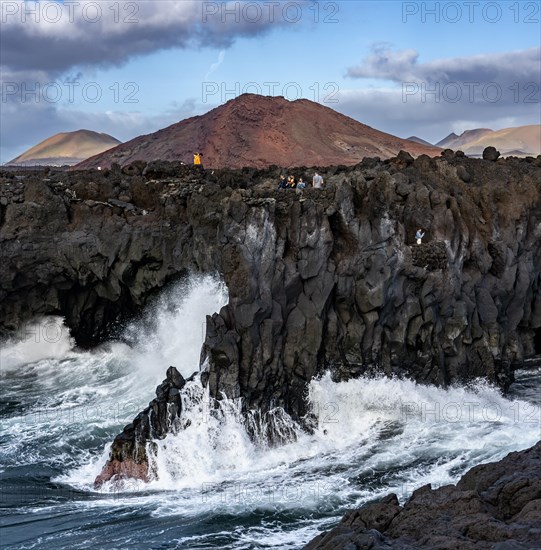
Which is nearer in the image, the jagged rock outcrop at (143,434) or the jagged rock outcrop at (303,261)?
the jagged rock outcrop at (143,434)

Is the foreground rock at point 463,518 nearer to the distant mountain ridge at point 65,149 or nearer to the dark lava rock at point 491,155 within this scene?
the dark lava rock at point 491,155

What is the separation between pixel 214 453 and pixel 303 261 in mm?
6887

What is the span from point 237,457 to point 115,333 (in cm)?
1406

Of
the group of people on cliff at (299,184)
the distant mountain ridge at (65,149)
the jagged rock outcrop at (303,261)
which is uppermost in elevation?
the distant mountain ridge at (65,149)

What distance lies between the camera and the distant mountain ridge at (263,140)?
48594 mm

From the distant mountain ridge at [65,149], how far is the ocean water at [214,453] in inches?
1183

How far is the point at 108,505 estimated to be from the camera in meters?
22.2

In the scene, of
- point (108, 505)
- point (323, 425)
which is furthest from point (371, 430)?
point (108, 505)

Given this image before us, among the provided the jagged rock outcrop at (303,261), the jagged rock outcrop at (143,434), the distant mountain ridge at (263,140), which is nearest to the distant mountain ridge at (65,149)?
the distant mountain ridge at (263,140)

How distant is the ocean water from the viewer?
2055 centimetres

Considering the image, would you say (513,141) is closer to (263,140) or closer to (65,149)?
(263,140)

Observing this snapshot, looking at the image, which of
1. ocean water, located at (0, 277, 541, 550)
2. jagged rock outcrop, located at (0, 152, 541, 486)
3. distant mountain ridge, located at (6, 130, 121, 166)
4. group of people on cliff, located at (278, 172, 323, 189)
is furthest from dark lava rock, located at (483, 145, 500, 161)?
distant mountain ridge, located at (6, 130, 121, 166)

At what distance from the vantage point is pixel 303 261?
27688 millimetres

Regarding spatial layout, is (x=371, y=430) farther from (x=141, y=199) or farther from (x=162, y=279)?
(x=141, y=199)
